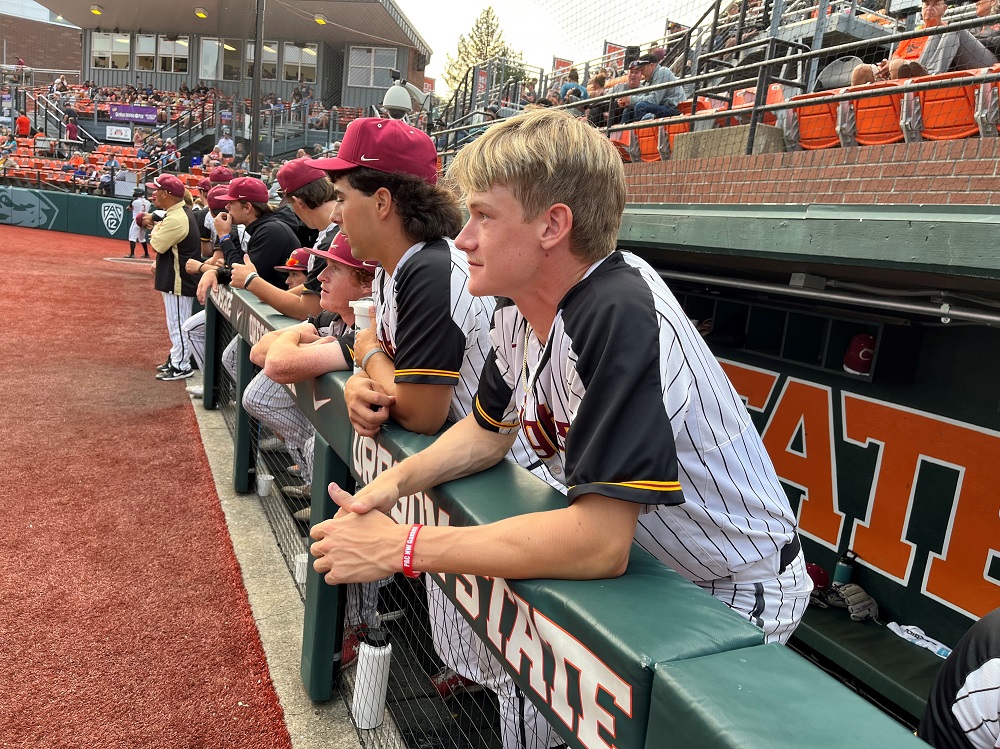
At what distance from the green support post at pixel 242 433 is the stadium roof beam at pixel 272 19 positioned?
82.3 feet

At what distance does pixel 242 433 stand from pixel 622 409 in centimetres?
350

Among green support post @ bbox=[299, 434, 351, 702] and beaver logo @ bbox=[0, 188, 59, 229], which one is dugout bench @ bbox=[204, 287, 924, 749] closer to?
green support post @ bbox=[299, 434, 351, 702]

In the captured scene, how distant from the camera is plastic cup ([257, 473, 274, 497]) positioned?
402 cm

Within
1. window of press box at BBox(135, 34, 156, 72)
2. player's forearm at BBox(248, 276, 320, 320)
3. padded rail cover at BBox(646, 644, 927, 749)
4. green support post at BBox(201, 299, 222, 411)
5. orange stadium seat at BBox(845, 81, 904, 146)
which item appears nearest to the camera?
padded rail cover at BBox(646, 644, 927, 749)

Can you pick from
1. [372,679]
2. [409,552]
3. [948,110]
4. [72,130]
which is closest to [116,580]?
[372,679]

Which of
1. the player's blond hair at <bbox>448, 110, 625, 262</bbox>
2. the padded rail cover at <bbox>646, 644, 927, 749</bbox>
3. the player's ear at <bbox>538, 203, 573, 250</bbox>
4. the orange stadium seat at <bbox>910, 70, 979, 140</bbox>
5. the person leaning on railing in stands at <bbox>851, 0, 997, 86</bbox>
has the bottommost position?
the padded rail cover at <bbox>646, 644, 927, 749</bbox>

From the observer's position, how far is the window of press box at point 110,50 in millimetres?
31922

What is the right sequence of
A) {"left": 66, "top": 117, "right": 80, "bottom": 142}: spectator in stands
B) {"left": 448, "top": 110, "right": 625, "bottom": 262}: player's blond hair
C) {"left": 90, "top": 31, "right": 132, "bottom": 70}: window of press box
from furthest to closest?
{"left": 90, "top": 31, "right": 132, "bottom": 70}: window of press box, {"left": 66, "top": 117, "right": 80, "bottom": 142}: spectator in stands, {"left": 448, "top": 110, "right": 625, "bottom": 262}: player's blond hair

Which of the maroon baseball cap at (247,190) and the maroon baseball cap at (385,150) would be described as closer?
the maroon baseball cap at (385,150)

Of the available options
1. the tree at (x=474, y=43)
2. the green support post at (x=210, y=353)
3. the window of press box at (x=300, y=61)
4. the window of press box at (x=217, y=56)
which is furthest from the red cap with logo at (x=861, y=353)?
the tree at (x=474, y=43)

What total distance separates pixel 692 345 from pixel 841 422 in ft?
10.3

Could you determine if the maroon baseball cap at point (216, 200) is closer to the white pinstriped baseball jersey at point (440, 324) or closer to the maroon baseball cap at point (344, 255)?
the maroon baseball cap at point (344, 255)

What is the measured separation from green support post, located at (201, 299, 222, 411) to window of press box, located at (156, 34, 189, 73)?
30461mm

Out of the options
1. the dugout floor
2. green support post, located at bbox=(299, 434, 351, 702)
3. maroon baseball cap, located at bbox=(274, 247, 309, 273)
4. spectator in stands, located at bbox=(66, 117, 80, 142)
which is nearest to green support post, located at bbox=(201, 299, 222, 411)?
the dugout floor
